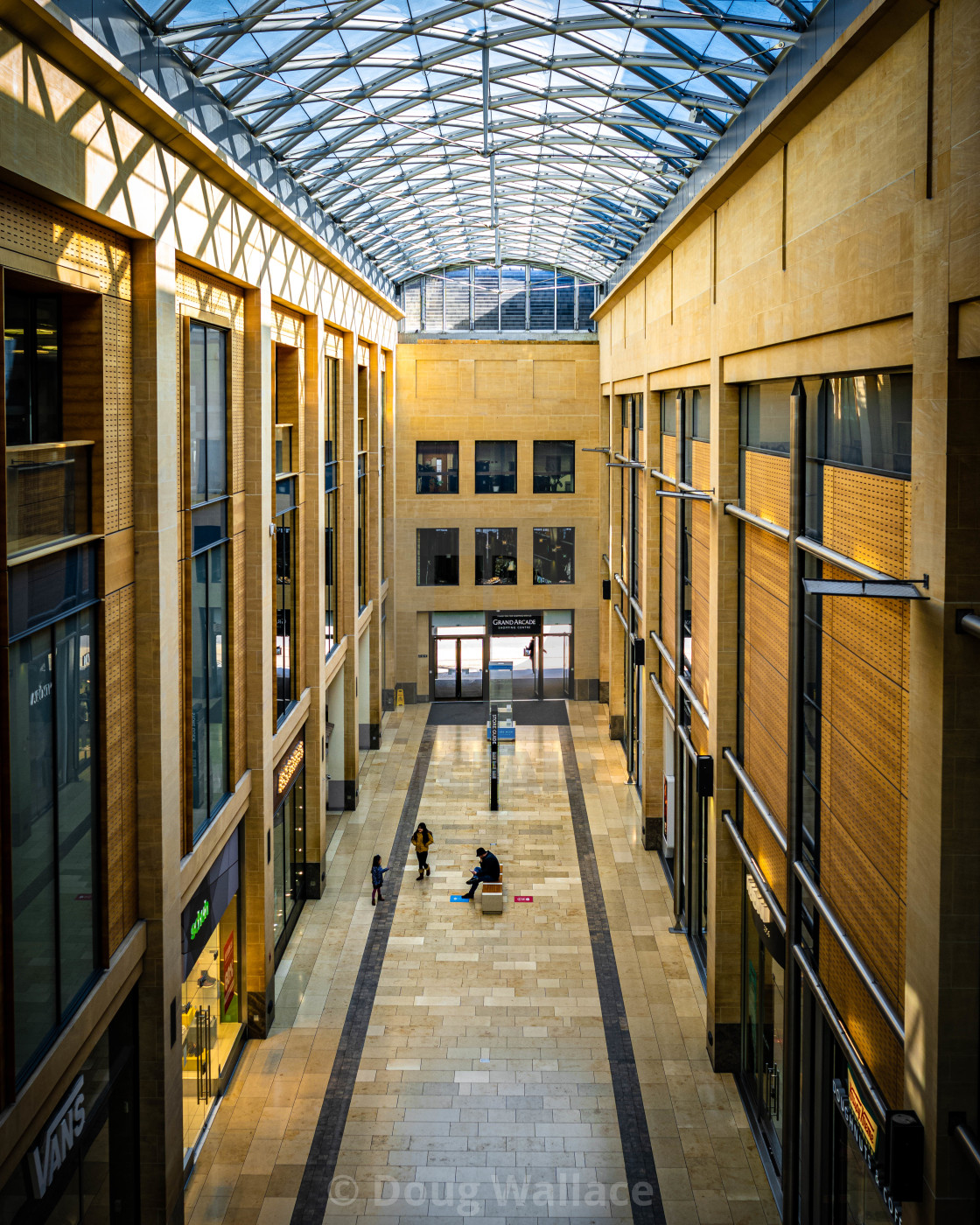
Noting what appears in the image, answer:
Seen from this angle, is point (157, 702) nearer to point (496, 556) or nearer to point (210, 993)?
point (210, 993)

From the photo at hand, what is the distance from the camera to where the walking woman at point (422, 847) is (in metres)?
22.5

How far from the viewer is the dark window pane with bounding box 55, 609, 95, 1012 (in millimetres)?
9305

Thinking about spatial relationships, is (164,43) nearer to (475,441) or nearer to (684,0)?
(684,0)

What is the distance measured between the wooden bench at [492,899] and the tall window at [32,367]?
1355 cm

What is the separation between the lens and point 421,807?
89.2 ft

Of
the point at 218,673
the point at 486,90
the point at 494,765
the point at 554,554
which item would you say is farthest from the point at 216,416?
the point at 554,554

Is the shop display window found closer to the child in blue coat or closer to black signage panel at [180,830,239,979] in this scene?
black signage panel at [180,830,239,979]

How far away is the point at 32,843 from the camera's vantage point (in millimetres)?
8656

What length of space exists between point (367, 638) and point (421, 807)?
661cm

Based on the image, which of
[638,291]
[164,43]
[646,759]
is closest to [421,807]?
[646,759]

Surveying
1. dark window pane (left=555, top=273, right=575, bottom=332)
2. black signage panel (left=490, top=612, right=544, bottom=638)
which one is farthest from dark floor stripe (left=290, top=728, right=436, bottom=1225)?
dark window pane (left=555, top=273, right=575, bottom=332)

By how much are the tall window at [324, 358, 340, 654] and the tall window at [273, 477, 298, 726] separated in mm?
3853

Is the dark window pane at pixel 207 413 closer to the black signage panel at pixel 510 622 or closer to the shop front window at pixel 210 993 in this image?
the shop front window at pixel 210 993

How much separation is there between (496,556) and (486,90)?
72.1ft
